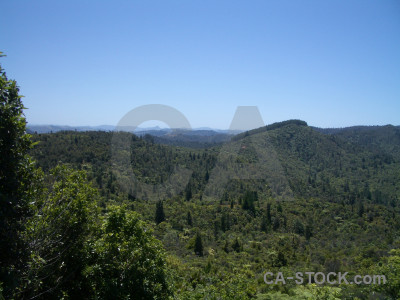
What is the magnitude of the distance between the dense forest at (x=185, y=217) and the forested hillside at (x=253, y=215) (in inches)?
7.2

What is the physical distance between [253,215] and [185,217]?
1083 centimetres

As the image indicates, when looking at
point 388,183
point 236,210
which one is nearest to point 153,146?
point 236,210

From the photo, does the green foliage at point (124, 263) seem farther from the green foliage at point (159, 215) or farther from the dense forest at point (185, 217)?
the green foliage at point (159, 215)

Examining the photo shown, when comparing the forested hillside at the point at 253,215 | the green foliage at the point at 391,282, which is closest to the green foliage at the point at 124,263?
the forested hillside at the point at 253,215

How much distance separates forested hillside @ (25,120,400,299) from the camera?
1584 cm

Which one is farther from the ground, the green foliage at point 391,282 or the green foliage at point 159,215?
the green foliage at point 391,282

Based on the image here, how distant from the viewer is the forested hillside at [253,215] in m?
15.8

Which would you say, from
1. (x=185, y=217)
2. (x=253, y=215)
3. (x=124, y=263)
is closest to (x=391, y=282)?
(x=124, y=263)

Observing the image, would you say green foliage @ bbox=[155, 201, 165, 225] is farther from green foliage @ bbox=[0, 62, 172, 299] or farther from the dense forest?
green foliage @ bbox=[0, 62, 172, 299]

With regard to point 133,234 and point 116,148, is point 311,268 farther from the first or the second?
point 116,148

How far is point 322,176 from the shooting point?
74500 mm

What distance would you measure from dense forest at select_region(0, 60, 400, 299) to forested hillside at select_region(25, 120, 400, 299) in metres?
0.18

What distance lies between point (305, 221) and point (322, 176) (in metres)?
40.0

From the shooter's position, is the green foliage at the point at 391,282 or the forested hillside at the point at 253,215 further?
the forested hillside at the point at 253,215
